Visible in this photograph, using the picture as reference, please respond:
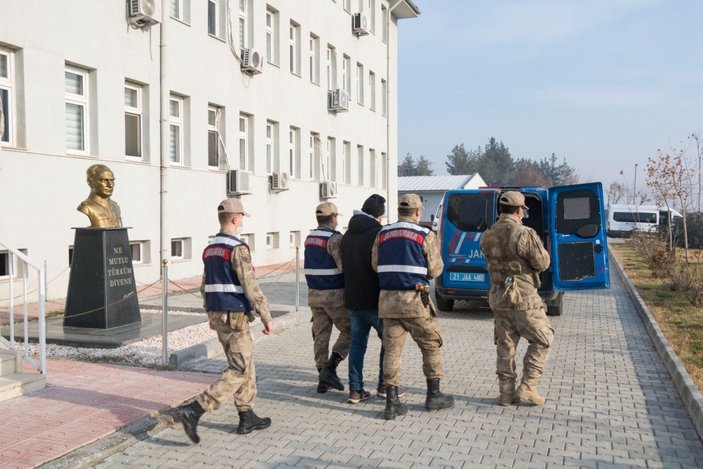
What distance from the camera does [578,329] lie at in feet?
34.7

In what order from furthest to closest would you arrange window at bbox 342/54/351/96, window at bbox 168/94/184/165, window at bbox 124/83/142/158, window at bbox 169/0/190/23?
window at bbox 342/54/351/96, window at bbox 168/94/184/165, window at bbox 169/0/190/23, window at bbox 124/83/142/158

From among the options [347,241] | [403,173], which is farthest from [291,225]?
[403,173]

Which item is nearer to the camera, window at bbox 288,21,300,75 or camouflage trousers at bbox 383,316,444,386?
camouflage trousers at bbox 383,316,444,386

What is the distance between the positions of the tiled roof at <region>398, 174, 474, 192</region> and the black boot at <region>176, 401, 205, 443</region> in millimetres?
59395

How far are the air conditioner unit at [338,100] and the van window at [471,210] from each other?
1462 cm

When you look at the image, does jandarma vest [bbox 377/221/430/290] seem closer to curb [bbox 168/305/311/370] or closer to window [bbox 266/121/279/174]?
curb [bbox 168/305/311/370]

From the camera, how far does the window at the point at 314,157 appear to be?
2495 cm

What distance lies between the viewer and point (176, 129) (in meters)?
16.9

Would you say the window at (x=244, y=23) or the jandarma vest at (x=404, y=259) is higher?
the window at (x=244, y=23)

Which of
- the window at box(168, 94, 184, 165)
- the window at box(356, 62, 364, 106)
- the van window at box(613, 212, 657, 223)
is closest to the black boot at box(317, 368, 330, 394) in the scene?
the window at box(168, 94, 184, 165)

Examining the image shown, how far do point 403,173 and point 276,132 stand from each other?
108 m

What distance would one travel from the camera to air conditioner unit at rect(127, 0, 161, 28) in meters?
14.2

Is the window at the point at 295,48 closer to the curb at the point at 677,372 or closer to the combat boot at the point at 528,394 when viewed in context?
the curb at the point at 677,372

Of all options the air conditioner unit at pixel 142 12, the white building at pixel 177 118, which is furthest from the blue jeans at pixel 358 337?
the air conditioner unit at pixel 142 12
